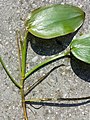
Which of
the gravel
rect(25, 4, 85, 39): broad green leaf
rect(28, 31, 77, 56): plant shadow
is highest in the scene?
rect(25, 4, 85, 39): broad green leaf

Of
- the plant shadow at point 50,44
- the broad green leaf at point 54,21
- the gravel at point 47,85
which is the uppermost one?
the broad green leaf at point 54,21

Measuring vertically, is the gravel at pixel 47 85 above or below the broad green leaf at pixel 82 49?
below

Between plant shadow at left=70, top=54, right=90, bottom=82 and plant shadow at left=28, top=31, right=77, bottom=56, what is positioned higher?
plant shadow at left=28, top=31, right=77, bottom=56

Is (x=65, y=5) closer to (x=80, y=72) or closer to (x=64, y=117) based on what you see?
(x=80, y=72)

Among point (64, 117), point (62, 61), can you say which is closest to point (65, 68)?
point (62, 61)
